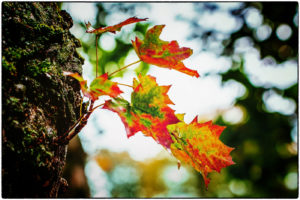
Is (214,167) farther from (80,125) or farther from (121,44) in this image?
(121,44)

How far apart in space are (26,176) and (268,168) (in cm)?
319

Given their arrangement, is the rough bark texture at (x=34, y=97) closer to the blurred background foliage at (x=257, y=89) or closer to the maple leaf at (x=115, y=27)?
the maple leaf at (x=115, y=27)

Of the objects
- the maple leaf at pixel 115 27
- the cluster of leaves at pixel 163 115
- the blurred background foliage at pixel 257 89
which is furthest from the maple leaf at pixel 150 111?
the blurred background foliage at pixel 257 89

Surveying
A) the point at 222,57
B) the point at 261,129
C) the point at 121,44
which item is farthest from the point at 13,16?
the point at 261,129

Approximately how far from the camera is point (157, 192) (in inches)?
499

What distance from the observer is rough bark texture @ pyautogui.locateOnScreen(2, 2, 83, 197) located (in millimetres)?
413

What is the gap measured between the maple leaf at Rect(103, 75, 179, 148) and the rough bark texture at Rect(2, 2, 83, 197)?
0.58 ft

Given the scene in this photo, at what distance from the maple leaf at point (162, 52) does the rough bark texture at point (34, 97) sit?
0.70 feet

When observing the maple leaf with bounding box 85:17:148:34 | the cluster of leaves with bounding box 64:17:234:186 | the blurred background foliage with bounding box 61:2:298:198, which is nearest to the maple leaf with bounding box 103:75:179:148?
the cluster of leaves with bounding box 64:17:234:186

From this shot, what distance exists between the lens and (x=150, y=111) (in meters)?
0.50

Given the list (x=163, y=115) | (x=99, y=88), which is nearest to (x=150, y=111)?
(x=163, y=115)

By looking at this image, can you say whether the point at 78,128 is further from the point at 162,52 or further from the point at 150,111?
the point at 162,52

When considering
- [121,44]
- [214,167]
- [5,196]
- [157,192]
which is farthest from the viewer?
[157,192]

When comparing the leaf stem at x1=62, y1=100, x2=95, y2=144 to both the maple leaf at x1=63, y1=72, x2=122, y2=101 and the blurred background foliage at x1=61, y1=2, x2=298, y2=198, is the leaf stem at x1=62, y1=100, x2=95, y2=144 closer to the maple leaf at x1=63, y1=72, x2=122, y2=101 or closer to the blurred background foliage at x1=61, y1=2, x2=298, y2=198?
the maple leaf at x1=63, y1=72, x2=122, y2=101
